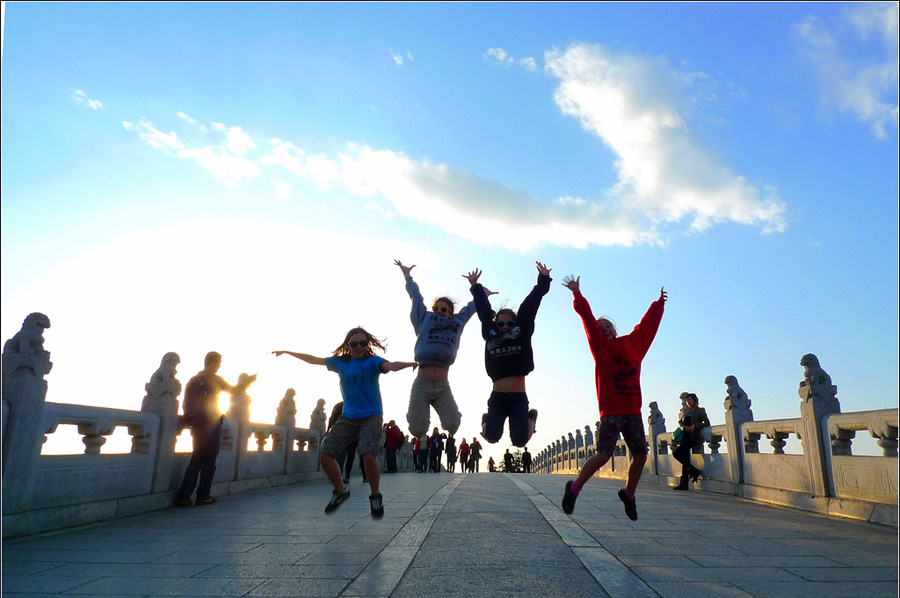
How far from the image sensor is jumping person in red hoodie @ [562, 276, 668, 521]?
5328mm

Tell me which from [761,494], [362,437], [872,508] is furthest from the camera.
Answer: [761,494]

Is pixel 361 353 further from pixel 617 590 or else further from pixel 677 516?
pixel 677 516

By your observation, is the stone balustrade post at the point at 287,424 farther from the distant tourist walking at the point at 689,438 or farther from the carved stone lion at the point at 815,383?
the carved stone lion at the point at 815,383

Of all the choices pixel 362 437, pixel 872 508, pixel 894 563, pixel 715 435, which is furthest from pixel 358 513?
pixel 715 435

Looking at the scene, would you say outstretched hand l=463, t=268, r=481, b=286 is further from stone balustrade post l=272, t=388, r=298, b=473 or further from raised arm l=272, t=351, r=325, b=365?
stone balustrade post l=272, t=388, r=298, b=473

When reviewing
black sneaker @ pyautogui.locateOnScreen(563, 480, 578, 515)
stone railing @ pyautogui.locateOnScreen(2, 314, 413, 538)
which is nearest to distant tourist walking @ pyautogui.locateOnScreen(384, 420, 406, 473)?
stone railing @ pyautogui.locateOnScreen(2, 314, 413, 538)

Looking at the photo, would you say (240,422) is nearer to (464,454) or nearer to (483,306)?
(483,306)

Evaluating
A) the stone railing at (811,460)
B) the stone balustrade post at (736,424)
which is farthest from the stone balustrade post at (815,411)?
the stone balustrade post at (736,424)

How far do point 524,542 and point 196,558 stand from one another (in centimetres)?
272

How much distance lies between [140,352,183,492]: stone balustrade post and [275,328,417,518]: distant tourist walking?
4.25 metres

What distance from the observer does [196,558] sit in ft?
15.9

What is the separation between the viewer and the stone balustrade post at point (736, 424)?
1109 centimetres

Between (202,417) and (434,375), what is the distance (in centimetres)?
462

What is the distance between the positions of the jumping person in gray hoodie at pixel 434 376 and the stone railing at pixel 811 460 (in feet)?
17.3
